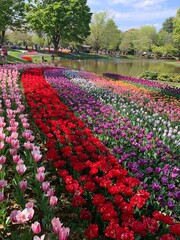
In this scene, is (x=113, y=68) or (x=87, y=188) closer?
(x=87, y=188)

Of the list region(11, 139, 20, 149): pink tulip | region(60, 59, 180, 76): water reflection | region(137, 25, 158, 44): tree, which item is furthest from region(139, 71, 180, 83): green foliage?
region(137, 25, 158, 44): tree

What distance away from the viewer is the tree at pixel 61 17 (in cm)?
5922

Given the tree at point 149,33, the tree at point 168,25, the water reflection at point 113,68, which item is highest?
the tree at point 168,25

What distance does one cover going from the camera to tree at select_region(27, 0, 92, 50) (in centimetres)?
5922

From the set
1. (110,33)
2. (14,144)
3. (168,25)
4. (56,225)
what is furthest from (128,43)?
(56,225)

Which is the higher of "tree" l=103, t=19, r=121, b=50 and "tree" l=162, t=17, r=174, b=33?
"tree" l=162, t=17, r=174, b=33

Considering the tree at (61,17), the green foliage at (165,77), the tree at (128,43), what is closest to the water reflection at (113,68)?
the green foliage at (165,77)

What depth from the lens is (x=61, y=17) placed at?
197 ft

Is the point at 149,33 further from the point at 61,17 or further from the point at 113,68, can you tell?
the point at 113,68

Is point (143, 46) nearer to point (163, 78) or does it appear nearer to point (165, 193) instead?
point (163, 78)

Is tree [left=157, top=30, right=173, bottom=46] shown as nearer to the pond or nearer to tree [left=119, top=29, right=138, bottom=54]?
tree [left=119, top=29, right=138, bottom=54]

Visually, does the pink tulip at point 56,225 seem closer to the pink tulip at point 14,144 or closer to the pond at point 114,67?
the pink tulip at point 14,144

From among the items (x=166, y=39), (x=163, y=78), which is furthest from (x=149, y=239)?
(x=166, y=39)

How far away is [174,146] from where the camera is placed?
Result: 21.5ft
